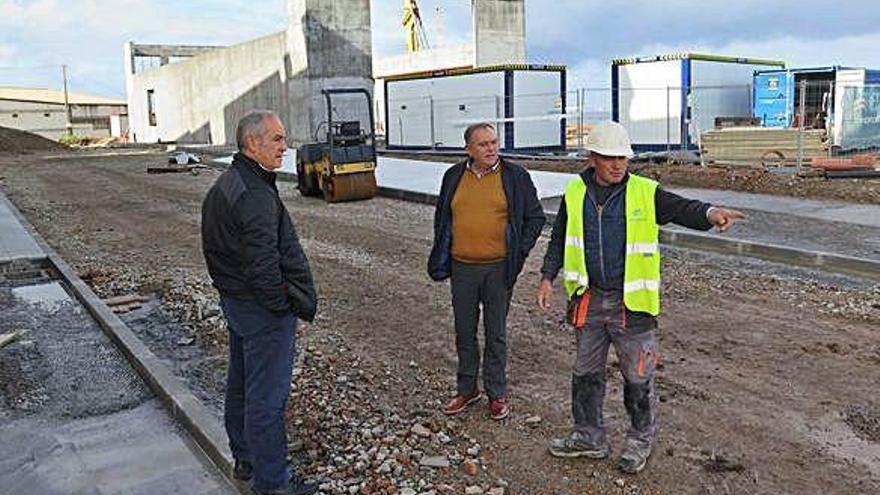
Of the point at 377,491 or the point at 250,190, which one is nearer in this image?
the point at 250,190

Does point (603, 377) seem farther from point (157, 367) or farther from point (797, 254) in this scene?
point (797, 254)

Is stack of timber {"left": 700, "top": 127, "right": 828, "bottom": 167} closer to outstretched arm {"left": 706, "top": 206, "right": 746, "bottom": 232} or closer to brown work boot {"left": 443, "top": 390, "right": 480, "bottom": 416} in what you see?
brown work boot {"left": 443, "top": 390, "right": 480, "bottom": 416}

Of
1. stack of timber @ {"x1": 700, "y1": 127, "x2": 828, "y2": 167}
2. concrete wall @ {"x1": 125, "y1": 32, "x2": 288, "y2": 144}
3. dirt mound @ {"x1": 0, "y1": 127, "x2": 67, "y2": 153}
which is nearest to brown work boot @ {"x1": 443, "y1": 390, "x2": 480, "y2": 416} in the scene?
stack of timber @ {"x1": 700, "y1": 127, "x2": 828, "y2": 167}

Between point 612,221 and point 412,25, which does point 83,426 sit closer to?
point 612,221

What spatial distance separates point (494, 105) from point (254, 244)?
84.6 feet

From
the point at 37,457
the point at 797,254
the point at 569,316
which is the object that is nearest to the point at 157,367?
the point at 37,457

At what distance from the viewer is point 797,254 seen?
981 centimetres

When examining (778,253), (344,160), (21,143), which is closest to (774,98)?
(344,160)

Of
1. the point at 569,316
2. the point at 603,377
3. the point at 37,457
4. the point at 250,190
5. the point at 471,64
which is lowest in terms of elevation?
the point at 37,457

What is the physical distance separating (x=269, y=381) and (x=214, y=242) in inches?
27.9

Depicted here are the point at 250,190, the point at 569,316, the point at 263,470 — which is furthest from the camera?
the point at 569,316

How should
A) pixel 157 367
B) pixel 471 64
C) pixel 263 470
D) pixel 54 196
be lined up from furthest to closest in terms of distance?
pixel 471 64 → pixel 54 196 → pixel 157 367 → pixel 263 470

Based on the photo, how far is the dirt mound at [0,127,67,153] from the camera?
44.6 metres

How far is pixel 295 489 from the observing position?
13.4ft
